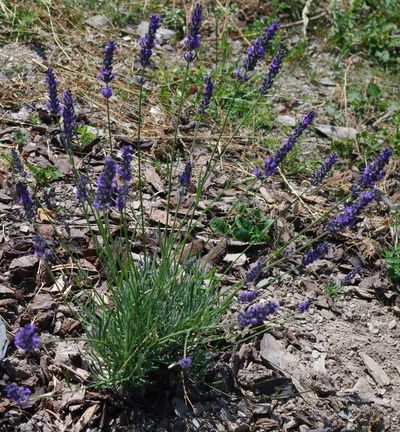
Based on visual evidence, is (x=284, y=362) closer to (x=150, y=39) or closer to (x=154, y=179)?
(x=154, y=179)

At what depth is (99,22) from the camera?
17.0 feet

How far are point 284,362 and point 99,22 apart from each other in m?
3.39

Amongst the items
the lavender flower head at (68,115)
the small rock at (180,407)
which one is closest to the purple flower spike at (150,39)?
the lavender flower head at (68,115)

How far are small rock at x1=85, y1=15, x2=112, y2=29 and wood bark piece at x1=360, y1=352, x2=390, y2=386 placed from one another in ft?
11.2

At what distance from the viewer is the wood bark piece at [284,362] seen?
2932 millimetres

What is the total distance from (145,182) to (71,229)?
0.64 meters

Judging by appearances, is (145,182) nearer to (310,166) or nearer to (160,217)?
(160,217)

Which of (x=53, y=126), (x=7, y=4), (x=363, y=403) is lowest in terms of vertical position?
(x=363, y=403)

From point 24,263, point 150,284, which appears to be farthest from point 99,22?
point 150,284

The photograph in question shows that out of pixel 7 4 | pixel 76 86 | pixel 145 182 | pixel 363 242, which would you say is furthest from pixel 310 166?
pixel 7 4

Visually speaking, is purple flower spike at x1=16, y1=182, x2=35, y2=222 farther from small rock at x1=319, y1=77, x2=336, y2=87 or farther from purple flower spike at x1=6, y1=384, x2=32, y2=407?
small rock at x1=319, y1=77, x2=336, y2=87

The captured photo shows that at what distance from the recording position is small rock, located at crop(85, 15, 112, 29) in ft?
16.9

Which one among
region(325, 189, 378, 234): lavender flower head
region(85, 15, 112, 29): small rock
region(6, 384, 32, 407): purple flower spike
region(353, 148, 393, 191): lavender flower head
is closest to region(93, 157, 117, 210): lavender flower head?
region(6, 384, 32, 407): purple flower spike

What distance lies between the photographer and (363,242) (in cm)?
378
